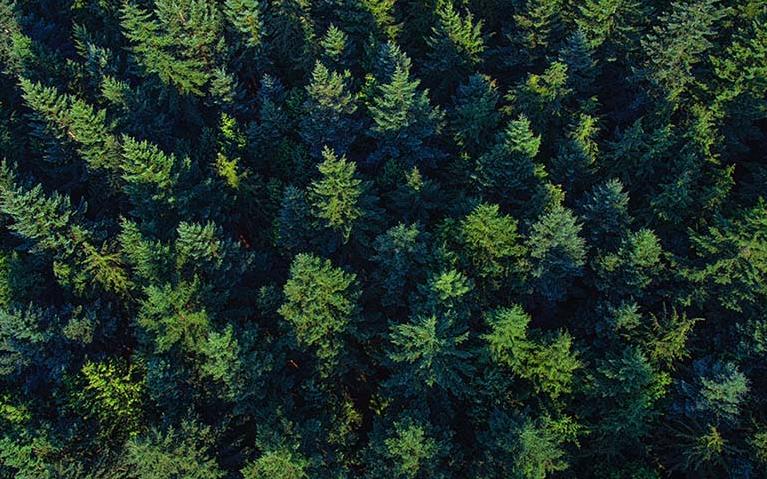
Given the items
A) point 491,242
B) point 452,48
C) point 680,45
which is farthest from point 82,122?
point 680,45

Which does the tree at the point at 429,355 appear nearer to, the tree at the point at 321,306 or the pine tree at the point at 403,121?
the tree at the point at 321,306

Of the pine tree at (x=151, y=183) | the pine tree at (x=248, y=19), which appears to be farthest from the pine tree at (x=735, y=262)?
the pine tree at (x=248, y=19)

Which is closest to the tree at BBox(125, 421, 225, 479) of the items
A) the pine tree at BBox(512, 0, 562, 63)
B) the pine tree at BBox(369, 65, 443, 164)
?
the pine tree at BBox(369, 65, 443, 164)

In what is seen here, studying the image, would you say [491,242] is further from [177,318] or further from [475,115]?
[177,318]

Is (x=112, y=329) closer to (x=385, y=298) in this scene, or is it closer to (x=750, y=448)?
(x=385, y=298)

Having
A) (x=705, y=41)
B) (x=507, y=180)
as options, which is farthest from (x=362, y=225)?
(x=705, y=41)

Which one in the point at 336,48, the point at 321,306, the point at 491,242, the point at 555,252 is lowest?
the point at 321,306
